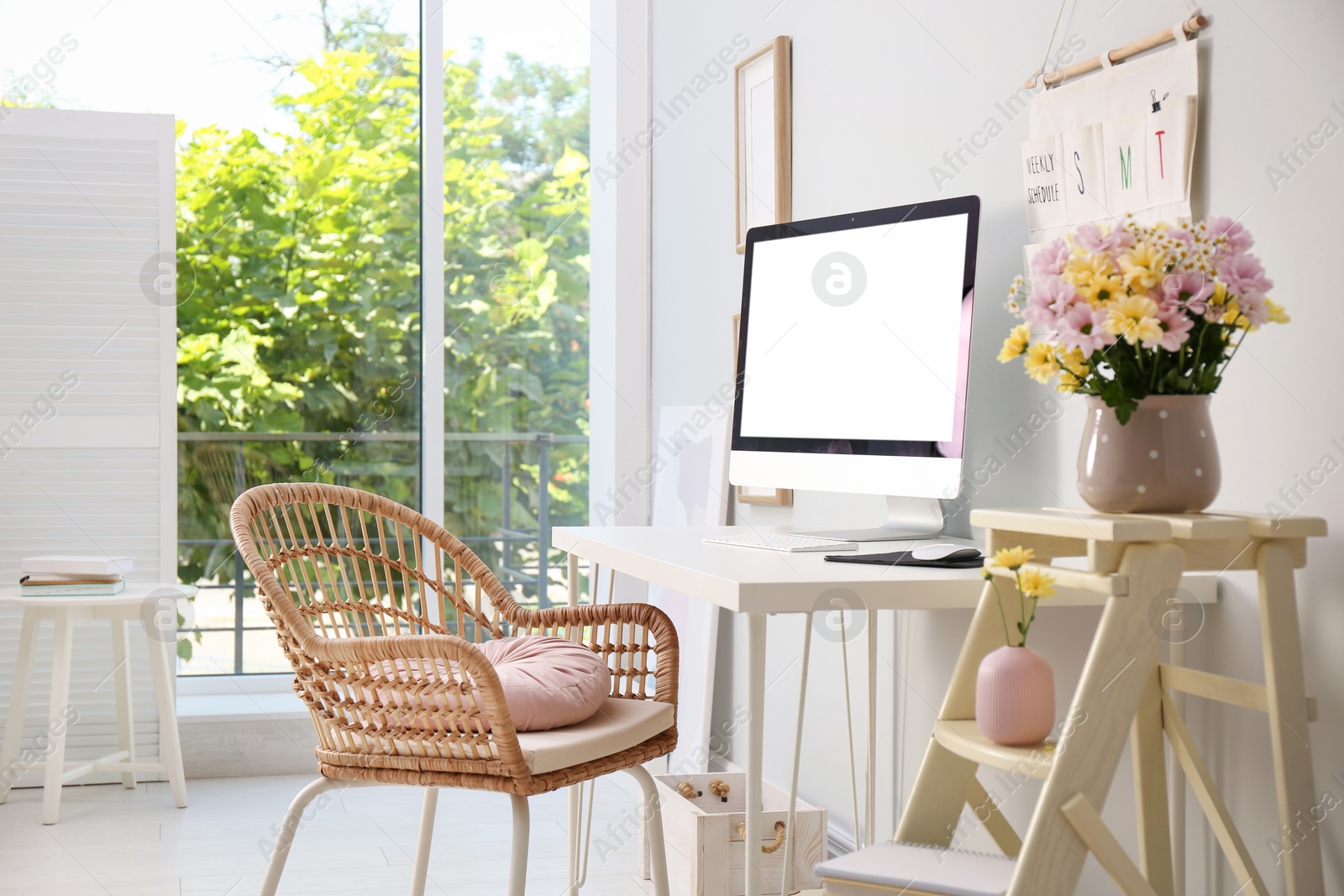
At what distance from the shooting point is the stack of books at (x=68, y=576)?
278 cm

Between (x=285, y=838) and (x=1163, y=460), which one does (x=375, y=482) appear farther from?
(x=1163, y=460)

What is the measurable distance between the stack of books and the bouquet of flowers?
7.91ft

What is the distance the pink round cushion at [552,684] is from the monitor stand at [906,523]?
1.36ft

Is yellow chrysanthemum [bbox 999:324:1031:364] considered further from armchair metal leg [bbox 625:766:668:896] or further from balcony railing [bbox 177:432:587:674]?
balcony railing [bbox 177:432:587:674]

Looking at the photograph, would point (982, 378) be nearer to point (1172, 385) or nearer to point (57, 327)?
point (1172, 385)

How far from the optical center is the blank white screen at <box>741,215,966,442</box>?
164 centimetres

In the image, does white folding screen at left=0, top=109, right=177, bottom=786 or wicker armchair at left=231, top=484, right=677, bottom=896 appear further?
white folding screen at left=0, top=109, right=177, bottom=786

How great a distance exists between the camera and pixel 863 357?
178cm

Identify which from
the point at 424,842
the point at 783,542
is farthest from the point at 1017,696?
→ the point at 424,842

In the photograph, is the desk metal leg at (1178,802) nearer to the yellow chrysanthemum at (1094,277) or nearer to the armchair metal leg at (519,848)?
the yellow chrysanthemum at (1094,277)

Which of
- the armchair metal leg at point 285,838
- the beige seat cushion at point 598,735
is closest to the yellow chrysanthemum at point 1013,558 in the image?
the beige seat cushion at point 598,735

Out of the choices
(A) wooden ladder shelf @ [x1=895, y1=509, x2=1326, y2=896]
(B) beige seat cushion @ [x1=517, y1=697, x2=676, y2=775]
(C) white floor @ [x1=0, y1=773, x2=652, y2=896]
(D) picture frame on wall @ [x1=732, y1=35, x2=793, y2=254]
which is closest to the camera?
(A) wooden ladder shelf @ [x1=895, y1=509, x2=1326, y2=896]

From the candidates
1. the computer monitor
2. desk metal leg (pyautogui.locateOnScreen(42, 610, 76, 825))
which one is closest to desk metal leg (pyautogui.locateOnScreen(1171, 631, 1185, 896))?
the computer monitor

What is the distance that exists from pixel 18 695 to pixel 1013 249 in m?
2.52
